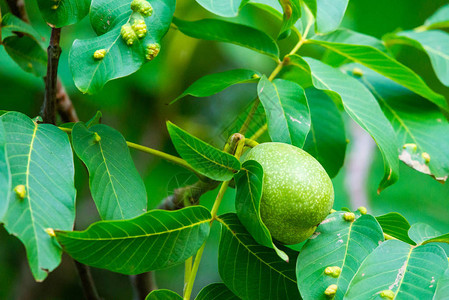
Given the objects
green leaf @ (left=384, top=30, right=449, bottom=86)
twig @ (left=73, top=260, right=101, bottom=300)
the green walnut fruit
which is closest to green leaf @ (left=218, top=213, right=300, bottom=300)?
the green walnut fruit

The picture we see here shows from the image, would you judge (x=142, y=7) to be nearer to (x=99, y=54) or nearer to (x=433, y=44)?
(x=99, y=54)

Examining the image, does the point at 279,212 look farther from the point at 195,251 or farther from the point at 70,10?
the point at 70,10

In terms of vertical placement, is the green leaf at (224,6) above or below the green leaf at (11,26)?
above

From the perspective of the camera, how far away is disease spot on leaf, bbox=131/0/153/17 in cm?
73

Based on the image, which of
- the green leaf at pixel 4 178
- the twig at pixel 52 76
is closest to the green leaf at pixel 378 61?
the twig at pixel 52 76

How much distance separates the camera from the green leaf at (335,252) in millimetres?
678

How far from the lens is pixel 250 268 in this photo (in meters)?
0.73

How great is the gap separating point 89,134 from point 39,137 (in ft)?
0.27

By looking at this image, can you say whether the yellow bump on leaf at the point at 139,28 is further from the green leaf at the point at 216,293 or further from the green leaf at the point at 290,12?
the green leaf at the point at 216,293

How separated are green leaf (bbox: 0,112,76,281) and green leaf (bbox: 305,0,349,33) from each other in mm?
537

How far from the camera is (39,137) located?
2.30ft

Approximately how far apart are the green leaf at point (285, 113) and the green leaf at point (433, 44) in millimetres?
513

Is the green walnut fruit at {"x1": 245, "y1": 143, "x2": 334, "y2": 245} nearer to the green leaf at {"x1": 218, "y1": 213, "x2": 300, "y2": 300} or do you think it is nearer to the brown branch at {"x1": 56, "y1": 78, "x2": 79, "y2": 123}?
the green leaf at {"x1": 218, "y1": 213, "x2": 300, "y2": 300}

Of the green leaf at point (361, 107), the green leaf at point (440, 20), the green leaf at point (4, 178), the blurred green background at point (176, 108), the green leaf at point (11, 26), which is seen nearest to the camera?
the green leaf at point (4, 178)
